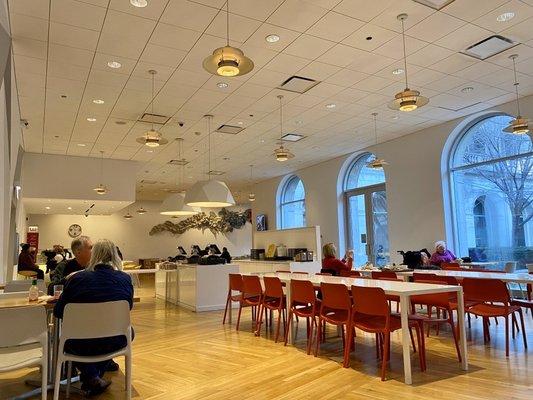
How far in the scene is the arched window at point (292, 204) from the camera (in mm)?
14000

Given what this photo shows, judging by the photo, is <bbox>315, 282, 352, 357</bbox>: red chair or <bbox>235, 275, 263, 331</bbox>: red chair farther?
<bbox>235, 275, 263, 331</bbox>: red chair

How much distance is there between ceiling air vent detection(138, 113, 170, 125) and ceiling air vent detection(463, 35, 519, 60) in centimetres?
520

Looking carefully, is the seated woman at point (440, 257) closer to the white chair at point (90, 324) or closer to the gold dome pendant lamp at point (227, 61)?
the gold dome pendant lamp at point (227, 61)

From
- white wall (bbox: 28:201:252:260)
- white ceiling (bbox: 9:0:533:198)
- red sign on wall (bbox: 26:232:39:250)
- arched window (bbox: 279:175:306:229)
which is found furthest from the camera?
white wall (bbox: 28:201:252:260)

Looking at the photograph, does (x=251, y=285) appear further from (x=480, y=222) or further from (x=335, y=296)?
(x=480, y=222)

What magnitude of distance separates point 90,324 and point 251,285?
124 inches

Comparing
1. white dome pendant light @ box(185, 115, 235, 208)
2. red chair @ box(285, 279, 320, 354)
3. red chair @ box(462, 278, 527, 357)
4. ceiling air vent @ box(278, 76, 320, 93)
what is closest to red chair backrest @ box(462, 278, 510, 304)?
red chair @ box(462, 278, 527, 357)

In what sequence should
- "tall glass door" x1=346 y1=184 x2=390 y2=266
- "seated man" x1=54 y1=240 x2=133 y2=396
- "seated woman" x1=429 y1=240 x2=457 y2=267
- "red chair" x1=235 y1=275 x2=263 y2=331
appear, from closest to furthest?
"seated man" x1=54 y1=240 x2=133 y2=396 < "red chair" x1=235 y1=275 x2=263 y2=331 < "seated woman" x1=429 y1=240 x2=457 y2=267 < "tall glass door" x1=346 y1=184 x2=390 y2=266

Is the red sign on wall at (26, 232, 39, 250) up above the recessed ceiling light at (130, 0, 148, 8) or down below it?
below

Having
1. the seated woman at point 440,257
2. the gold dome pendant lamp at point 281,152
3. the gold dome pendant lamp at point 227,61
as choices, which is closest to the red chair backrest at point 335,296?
the gold dome pendant lamp at point 227,61

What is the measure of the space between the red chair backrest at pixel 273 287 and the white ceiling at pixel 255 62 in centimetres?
297

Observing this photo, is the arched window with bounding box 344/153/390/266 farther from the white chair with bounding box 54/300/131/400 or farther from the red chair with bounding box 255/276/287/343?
the white chair with bounding box 54/300/131/400

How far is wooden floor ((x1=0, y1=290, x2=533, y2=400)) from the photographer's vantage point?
331cm

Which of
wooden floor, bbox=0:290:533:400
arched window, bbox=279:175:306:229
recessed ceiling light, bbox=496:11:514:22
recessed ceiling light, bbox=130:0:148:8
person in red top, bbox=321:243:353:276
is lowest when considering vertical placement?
wooden floor, bbox=0:290:533:400
